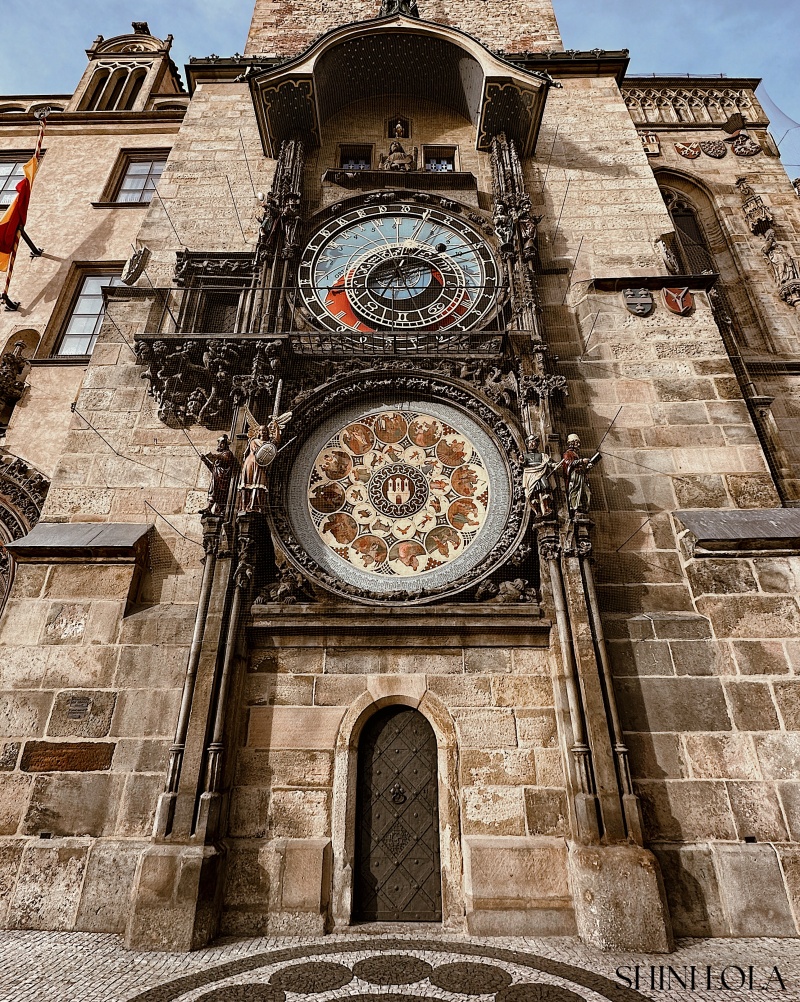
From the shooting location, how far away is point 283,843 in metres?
5.05

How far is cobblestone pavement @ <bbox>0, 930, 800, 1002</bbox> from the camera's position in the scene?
134 inches

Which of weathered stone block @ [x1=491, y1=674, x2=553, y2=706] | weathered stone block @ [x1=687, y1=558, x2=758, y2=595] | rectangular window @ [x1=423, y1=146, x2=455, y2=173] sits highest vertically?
rectangular window @ [x1=423, y1=146, x2=455, y2=173]

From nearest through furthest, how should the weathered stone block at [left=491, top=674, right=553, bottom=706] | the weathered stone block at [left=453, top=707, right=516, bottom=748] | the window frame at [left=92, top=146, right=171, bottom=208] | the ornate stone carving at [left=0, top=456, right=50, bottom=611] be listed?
the weathered stone block at [left=453, top=707, right=516, bottom=748] < the weathered stone block at [left=491, top=674, right=553, bottom=706] < the ornate stone carving at [left=0, top=456, right=50, bottom=611] < the window frame at [left=92, top=146, right=171, bottom=208]

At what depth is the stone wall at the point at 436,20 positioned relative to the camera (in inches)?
494

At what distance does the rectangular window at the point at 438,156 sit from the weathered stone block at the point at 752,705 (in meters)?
9.14

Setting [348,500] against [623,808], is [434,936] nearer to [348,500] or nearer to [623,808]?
[623,808]

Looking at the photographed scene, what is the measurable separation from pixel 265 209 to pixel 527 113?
467 cm

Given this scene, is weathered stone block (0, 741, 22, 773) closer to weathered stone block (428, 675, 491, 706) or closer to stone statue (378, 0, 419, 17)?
weathered stone block (428, 675, 491, 706)

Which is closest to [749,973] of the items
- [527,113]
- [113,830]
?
[113,830]

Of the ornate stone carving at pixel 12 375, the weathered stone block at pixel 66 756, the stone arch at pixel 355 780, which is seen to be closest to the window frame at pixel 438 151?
the ornate stone carving at pixel 12 375

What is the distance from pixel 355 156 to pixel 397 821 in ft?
33.3

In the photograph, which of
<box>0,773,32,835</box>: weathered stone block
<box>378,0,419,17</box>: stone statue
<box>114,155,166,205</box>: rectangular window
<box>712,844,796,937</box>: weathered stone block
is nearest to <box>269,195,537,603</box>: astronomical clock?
A: <box>0,773,32,835</box>: weathered stone block

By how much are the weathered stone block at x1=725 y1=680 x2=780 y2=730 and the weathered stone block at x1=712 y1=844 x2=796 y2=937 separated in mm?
983

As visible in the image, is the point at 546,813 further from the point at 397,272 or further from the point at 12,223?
the point at 12,223
